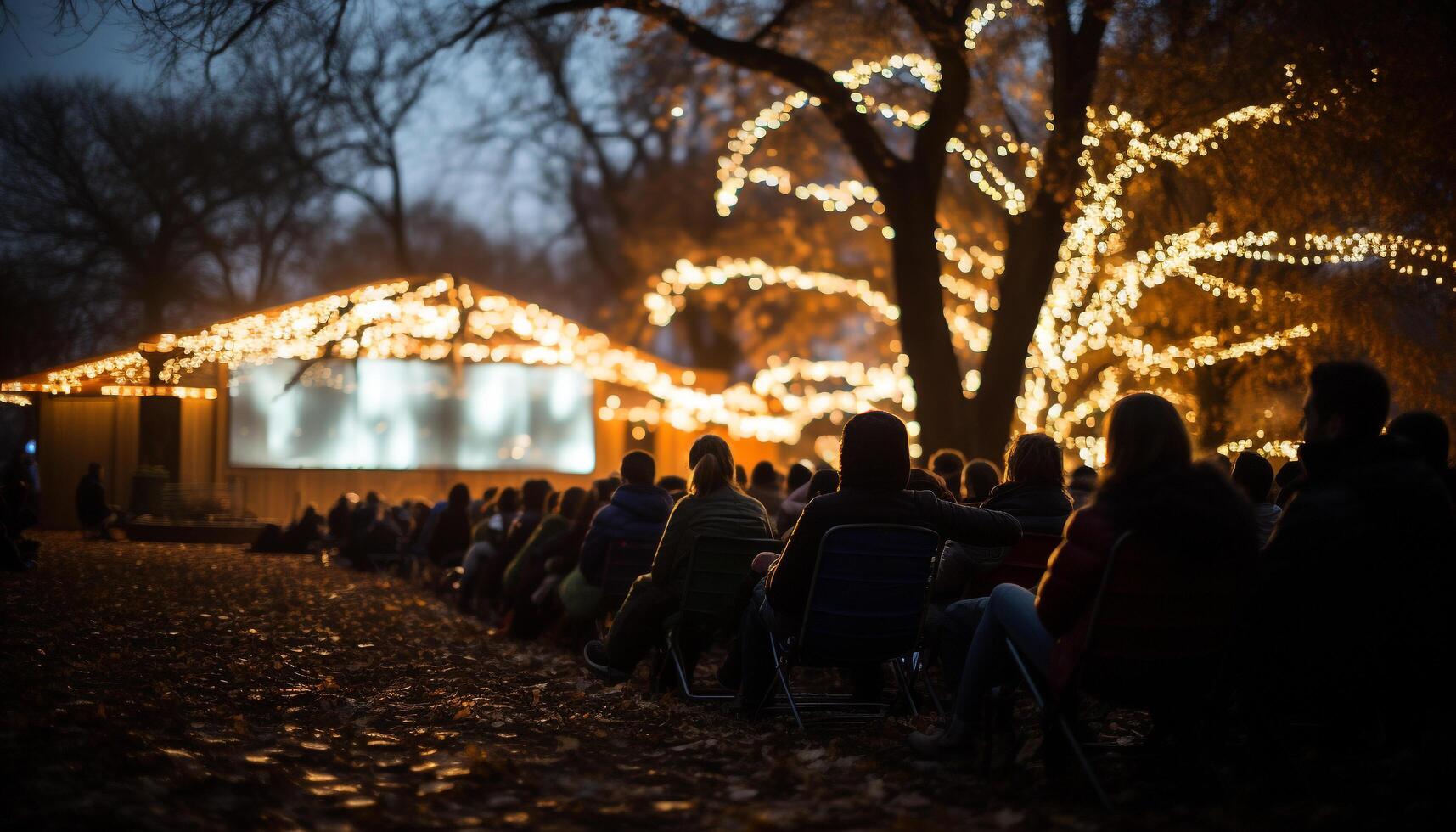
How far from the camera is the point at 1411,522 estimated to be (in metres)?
3.85

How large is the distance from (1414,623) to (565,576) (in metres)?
6.64

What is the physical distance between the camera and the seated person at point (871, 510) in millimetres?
5254

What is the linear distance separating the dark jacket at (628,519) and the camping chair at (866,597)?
2.94 m

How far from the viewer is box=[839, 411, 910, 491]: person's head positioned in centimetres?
531

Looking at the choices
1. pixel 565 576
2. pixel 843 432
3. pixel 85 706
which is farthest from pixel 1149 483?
pixel 565 576

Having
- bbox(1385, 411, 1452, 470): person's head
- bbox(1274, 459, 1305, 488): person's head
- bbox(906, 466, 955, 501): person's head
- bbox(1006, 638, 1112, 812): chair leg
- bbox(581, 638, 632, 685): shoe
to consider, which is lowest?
bbox(581, 638, 632, 685): shoe

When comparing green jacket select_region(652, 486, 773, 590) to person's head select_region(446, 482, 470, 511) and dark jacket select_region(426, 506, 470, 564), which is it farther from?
dark jacket select_region(426, 506, 470, 564)

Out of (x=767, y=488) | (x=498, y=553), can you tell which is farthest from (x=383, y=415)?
(x=767, y=488)

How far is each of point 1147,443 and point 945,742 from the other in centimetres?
135

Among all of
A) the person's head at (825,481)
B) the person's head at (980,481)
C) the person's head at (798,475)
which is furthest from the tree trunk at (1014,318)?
the person's head at (825,481)

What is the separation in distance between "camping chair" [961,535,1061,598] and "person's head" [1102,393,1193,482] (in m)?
1.83

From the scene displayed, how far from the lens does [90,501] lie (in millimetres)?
22234

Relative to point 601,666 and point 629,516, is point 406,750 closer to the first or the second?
point 601,666

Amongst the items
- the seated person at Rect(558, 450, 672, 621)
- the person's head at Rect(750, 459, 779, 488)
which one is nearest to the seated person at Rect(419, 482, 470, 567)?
the person's head at Rect(750, 459, 779, 488)
